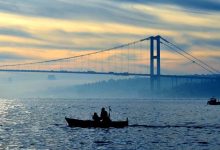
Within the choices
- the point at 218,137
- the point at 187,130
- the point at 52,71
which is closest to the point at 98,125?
the point at 187,130

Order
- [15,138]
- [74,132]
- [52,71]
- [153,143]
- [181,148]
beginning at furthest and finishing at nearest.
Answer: [52,71] → [74,132] → [15,138] → [153,143] → [181,148]

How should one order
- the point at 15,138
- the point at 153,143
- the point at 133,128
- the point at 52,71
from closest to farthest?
the point at 153,143 → the point at 15,138 → the point at 133,128 → the point at 52,71

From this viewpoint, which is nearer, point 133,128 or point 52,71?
point 133,128

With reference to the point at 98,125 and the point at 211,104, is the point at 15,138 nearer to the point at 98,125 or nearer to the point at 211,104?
the point at 98,125

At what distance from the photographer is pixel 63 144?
1841 inches

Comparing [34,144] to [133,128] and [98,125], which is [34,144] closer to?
[98,125]

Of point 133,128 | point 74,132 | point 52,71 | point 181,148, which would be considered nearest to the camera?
point 181,148

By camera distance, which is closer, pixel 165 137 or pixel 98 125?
pixel 165 137

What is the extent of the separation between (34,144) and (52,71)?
123486 millimetres

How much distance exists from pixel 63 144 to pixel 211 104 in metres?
133

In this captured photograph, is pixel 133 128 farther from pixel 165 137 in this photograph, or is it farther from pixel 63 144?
pixel 63 144

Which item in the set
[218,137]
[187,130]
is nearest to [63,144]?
[218,137]

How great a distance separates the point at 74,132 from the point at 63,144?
35.8ft

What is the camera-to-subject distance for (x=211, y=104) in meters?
176
